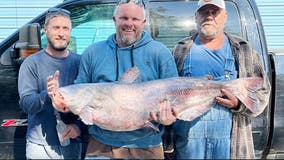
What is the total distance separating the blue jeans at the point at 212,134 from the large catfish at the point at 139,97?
88 millimetres

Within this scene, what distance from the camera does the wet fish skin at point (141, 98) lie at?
10.4 feet

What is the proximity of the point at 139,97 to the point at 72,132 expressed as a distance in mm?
586

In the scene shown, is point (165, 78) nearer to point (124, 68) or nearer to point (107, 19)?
point (124, 68)

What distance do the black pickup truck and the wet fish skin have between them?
43.6 inches

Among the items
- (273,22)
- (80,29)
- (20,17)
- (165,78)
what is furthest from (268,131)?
(20,17)

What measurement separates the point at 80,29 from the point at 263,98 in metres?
1.89

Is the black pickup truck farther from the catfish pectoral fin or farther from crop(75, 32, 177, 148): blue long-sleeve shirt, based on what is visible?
the catfish pectoral fin

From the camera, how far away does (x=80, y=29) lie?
4516mm

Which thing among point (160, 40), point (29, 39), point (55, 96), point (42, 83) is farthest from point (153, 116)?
point (29, 39)

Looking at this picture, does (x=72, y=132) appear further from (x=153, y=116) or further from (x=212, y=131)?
(x=212, y=131)

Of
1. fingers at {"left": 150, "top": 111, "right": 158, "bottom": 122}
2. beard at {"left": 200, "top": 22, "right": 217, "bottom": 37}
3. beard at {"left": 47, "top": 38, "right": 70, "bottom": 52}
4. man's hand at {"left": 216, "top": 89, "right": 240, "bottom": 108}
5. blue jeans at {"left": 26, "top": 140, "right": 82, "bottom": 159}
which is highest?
beard at {"left": 200, "top": 22, "right": 217, "bottom": 37}

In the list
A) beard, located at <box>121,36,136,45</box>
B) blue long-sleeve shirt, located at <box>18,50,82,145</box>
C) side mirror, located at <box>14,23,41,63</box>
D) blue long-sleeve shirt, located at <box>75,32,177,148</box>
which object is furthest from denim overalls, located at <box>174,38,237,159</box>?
side mirror, located at <box>14,23,41,63</box>

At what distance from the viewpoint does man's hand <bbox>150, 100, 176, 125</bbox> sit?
10.4 feet

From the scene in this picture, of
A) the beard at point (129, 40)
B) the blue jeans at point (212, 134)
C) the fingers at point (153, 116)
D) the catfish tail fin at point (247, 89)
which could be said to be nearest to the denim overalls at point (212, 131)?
the blue jeans at point (212, 134)
